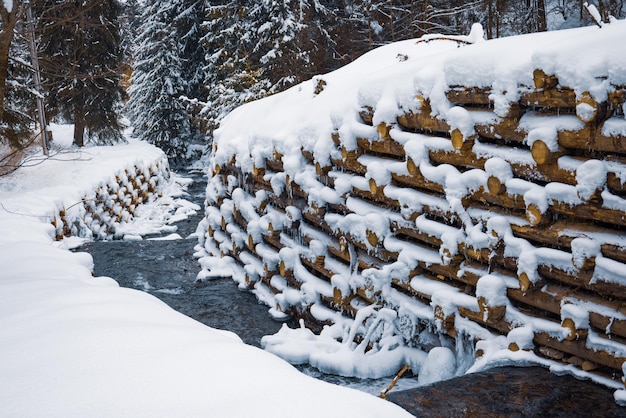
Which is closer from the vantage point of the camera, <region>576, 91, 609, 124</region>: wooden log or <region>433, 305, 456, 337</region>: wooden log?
<region>576, 91, 609, 124</region>: wooden log

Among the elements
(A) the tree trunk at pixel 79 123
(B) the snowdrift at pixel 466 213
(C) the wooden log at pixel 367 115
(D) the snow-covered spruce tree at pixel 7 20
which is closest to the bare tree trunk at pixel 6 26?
(D) the snow-covered spruce tree at pixel 7 20

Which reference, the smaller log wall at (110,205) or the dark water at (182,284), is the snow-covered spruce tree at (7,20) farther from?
the dark water at (182,284)

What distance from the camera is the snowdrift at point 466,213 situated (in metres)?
3.02

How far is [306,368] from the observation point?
4582mm

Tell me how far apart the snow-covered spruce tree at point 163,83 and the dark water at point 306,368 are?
12723mm

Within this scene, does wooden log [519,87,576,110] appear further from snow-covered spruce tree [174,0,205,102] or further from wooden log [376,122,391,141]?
snow-covered spruce tree [174,0,205,102]

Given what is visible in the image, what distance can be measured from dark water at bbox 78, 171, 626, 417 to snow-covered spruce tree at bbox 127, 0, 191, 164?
1272 cm

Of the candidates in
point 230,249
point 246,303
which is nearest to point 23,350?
point 246,303

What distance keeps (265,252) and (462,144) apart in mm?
3385

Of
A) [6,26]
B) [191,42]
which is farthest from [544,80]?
[191,42]

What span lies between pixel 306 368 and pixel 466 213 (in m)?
1.94

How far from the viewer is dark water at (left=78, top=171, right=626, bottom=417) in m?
2.73

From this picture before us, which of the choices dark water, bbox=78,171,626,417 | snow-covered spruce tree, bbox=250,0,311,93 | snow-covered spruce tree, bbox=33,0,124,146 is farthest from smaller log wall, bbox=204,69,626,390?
snow-covered spruce tree, bbox=33,0,124,146

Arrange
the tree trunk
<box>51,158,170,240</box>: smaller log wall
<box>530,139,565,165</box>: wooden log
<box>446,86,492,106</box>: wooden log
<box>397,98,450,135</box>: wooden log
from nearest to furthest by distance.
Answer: <box>530,139,565,165</box>: wooden log
<box>446,86,492,106</box>: wooden log
<box>397,98,450,135</box>: wooden log
<box>51,158,170,240</box>: smaller log wall
the tree trunk
